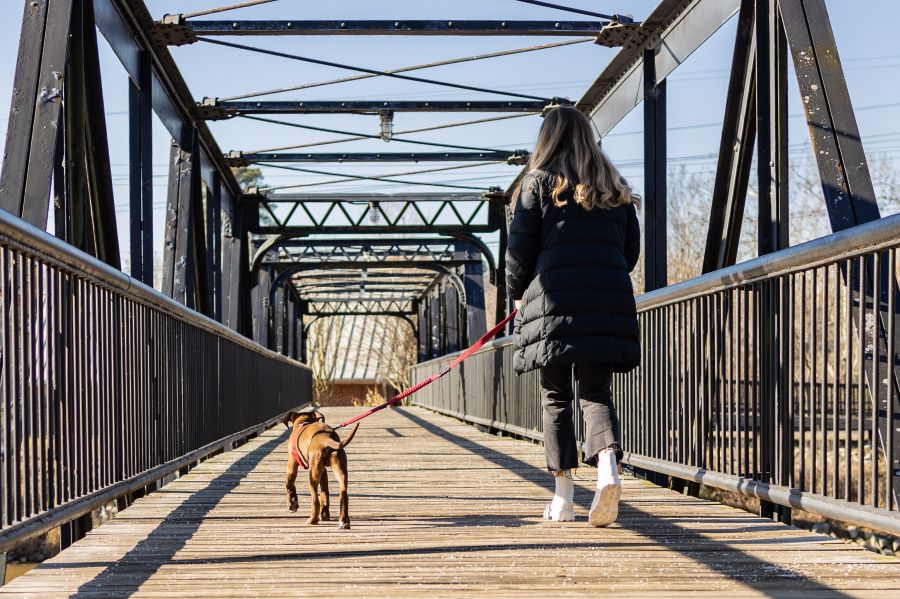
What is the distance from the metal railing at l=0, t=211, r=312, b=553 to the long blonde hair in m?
1.83

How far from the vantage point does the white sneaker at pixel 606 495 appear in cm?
457

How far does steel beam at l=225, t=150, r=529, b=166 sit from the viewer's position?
55.0 ft

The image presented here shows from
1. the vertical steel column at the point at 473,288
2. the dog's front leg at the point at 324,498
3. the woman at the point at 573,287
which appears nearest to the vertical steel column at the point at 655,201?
the woman at the point at 573,287

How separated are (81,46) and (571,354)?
12.0 ft

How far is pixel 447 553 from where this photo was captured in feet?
13.2

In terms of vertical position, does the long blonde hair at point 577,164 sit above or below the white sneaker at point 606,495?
above

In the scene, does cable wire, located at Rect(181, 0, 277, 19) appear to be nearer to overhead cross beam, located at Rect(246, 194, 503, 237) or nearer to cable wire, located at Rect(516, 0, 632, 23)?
cable wire, located at Rect(516, 0, 632, 23)

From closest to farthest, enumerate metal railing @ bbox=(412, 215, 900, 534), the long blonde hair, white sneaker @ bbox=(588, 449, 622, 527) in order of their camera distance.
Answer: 1. metal railing @ bbox=(412, 215, 900, 534)
2. white sneaker @ bbox=(588, 449, 622, 527)
3. the long blonde hair

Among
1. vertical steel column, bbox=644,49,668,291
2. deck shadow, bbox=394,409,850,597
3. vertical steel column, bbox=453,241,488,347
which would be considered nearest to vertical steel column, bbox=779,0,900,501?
deck shadow, bbox=394,409,850,597

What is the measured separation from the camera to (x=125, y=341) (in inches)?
210

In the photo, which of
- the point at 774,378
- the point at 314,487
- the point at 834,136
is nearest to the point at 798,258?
the point at 774,378

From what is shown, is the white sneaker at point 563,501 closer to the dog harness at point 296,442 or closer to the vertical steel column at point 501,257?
the dog harness at point 296,442

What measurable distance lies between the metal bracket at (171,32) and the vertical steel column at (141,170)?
0.54 feet

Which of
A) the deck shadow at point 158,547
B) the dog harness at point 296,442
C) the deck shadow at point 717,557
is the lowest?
the deck shadow at point 717,557
